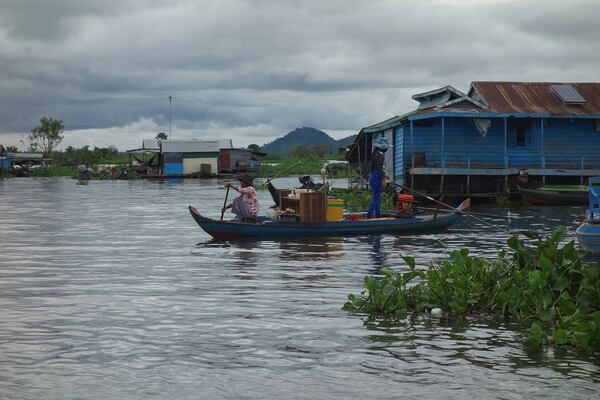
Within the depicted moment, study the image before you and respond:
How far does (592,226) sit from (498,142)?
16635 mm

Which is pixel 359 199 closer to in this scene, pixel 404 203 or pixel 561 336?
pixel 404 203

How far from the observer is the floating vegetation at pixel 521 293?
7988 mm

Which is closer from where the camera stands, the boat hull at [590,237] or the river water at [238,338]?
the river water at [238,338]

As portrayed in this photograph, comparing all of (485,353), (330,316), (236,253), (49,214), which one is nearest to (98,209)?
(49,214)

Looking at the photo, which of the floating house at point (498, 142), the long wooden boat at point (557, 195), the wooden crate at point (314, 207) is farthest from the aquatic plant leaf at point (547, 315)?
the floating house at point (498, 142)

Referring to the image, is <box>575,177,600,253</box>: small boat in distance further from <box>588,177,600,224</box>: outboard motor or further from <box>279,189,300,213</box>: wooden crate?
<box>279,189,300,213</box>: wooden crate

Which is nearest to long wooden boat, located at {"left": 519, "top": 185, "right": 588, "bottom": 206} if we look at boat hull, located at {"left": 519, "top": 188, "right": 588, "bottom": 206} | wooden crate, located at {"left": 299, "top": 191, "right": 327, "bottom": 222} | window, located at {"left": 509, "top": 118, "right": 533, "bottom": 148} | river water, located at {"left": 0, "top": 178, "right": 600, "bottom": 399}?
boat hull, located at {"left": 519, "top": 188, "right": 588, "bottom": 206}

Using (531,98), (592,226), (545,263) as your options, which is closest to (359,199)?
(531,98)

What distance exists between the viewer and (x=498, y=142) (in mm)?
30938

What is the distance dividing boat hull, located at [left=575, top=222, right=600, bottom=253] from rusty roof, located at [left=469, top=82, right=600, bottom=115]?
15527 millimetres

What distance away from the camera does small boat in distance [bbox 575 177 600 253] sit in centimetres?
1459

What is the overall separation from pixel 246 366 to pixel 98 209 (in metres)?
24.5

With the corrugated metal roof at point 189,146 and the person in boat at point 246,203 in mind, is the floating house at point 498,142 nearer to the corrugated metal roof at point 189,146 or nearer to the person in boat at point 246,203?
the person in boat at point 246,203

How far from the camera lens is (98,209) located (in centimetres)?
3073
